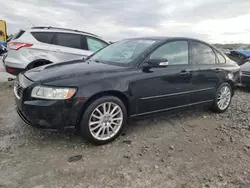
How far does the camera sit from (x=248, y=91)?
756 cm

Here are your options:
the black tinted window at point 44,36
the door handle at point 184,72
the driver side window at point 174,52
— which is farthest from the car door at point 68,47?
the door handle at point 184,72

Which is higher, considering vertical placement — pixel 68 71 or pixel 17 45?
pixel 17 45

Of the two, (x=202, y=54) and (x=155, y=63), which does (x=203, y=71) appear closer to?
(x=202, y=54)

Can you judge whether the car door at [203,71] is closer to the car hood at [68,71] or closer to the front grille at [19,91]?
the car hood at [68,71]

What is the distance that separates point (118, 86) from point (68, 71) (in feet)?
2.34

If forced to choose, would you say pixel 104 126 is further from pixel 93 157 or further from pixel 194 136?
pixel 194 136

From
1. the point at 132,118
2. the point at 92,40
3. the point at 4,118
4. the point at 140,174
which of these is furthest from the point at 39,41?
the point at 140,174

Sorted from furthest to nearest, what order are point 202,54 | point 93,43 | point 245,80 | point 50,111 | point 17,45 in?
point 245,80
point 93,43
point 17,45
point 202,54
point 50,111

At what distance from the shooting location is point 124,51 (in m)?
4.02

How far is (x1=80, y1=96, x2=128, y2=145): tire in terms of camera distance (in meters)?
3.13

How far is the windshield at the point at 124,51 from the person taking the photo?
375cm

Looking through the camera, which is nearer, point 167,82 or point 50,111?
point 50,111

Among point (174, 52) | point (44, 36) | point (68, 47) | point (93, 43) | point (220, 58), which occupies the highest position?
point (44, 36)

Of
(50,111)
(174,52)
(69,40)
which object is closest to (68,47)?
(69,40)
